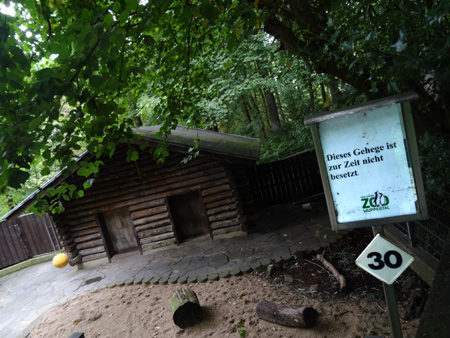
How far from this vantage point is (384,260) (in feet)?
7.32

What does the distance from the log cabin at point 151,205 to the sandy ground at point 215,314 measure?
87.3 inches

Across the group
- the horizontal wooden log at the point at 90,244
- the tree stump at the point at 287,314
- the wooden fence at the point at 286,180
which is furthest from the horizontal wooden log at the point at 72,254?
the tree stump at the point at 287,314

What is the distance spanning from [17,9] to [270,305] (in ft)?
20.2

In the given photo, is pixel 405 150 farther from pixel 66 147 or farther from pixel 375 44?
pixel 66 147

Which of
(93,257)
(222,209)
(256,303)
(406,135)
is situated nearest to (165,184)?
(222,209)

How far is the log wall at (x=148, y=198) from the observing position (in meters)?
8.80

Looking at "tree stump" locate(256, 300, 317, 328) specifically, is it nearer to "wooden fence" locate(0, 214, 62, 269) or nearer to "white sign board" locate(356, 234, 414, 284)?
"white sign board" locate(356, 234, 414, 284)

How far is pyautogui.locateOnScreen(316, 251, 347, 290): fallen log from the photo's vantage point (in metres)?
4.95

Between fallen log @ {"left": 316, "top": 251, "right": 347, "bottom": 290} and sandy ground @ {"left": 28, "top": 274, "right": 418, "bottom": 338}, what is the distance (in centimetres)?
29

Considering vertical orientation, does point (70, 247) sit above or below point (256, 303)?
above

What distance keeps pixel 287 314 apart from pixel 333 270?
4.85ft

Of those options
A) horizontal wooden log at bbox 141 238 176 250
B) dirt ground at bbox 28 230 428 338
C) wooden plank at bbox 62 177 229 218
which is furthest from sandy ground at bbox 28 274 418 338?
wooden plank at bbox 62 177 229 218

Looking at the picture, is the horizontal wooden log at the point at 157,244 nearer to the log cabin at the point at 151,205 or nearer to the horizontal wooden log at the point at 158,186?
the log cabin at the point at 151,205

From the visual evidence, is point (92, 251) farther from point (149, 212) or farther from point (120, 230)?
point (149, 212)
